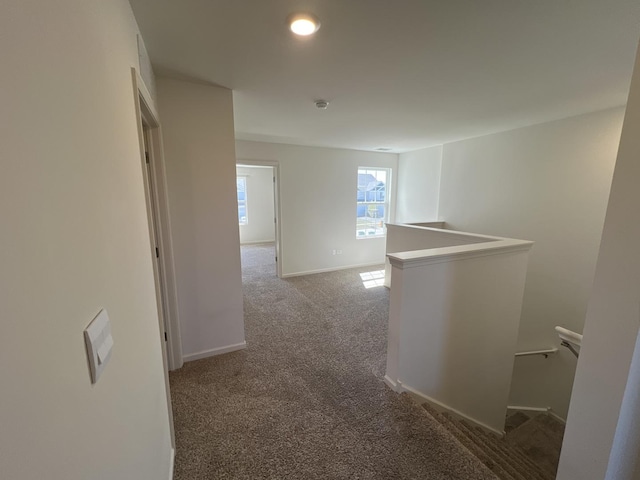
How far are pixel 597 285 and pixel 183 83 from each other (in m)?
2.73

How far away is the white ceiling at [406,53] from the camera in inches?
52.3

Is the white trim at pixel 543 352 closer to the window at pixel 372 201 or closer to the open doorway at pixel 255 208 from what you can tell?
the window at pixel 372 201

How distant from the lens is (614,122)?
2.82m

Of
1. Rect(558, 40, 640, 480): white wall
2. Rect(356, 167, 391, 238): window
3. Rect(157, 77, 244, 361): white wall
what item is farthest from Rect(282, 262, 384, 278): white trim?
Rect(558, 40, 640, 480): white wall

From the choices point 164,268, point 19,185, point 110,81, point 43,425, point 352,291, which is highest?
point 110,81

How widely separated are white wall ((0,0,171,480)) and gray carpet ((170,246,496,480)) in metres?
0.73

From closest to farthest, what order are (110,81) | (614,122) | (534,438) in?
(110,81) → (614,122) → (534,438)

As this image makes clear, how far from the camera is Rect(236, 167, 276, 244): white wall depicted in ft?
25.3

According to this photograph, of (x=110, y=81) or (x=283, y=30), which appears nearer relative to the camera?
(x=110, y=81)

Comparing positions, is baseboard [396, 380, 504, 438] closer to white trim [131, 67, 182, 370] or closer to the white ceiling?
white trim [131, 67, 182, 370]

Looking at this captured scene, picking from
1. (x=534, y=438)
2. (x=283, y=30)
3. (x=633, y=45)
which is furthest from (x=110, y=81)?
(x=534, y=438)

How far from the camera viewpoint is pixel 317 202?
5070mm

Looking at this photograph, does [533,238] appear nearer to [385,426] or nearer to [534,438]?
[534,438]

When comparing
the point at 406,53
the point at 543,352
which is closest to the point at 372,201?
the point at 543,352
